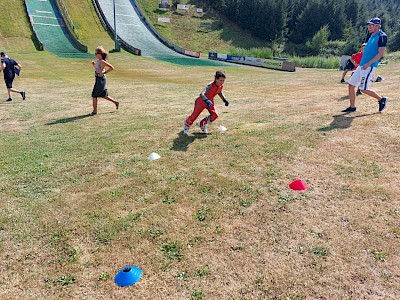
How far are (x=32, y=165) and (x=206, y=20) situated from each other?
84.2 meters

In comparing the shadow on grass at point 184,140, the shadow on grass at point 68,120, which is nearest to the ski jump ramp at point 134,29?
Answer: the shadow on grass at point 68,120

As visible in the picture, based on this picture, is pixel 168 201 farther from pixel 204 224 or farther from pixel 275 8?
pixel 275 8

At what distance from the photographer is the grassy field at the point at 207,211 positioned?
3.36m

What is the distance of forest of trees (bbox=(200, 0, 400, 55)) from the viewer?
83.4m

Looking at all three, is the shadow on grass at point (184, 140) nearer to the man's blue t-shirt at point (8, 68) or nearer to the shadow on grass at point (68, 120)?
the shadow on grass at point (68, 120)

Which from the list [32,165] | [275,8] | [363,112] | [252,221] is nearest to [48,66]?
[32,165]

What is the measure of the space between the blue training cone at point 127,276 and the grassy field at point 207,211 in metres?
0.08

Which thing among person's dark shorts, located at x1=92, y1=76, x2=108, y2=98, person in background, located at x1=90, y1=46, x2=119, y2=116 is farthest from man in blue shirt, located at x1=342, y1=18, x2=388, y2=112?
person's dark shorts, located at x1=92, y1=76, x2=108, y2=98

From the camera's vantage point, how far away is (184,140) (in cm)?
773

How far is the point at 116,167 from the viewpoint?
20.5ft

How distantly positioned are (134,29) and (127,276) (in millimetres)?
63331

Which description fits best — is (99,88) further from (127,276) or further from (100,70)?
(127,276)

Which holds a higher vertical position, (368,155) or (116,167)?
(368,155)

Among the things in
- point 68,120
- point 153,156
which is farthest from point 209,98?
point 68,120
